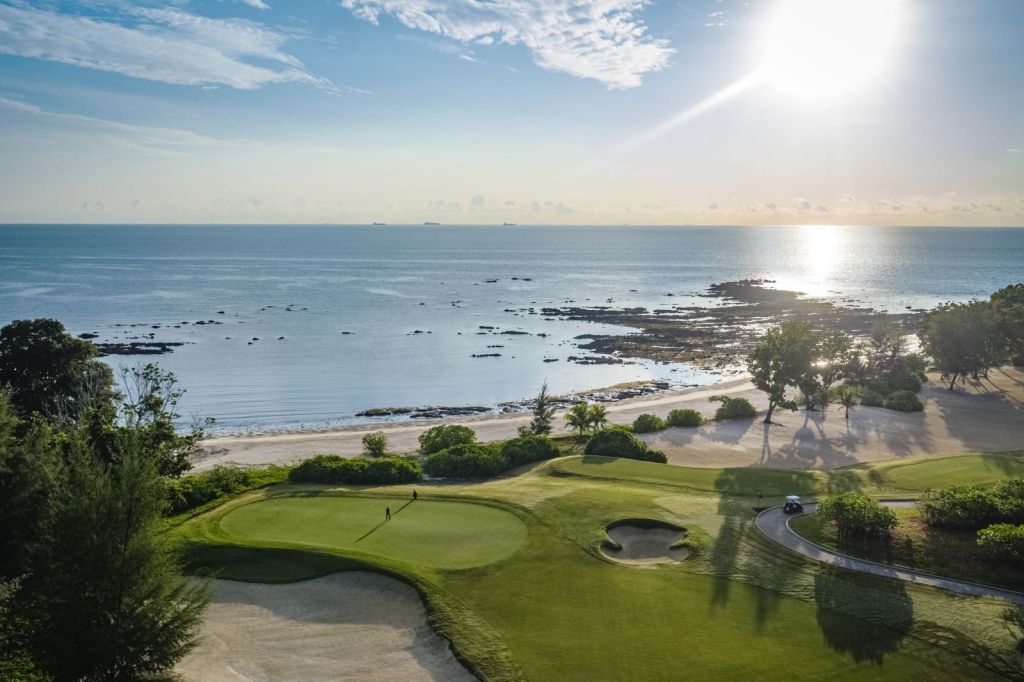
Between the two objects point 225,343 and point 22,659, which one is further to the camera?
point 225,343

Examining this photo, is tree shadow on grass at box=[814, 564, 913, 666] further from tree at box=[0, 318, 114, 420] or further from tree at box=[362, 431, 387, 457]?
tree at box=[0, 318, 114, 420]

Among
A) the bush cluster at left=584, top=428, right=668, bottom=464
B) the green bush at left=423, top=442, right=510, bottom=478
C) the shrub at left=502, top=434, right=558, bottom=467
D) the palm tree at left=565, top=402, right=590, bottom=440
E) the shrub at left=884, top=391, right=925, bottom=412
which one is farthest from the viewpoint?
the shrub at left=884, top=391, right=925, bottom=412

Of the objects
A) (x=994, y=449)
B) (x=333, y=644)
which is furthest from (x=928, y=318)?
(x=333, y=644)

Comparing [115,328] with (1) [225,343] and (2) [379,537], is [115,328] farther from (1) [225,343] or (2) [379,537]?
(2) [379,537]

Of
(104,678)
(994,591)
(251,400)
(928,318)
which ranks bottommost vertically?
(251,400)

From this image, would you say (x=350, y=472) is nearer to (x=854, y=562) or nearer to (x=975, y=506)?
(x=854, y=562)

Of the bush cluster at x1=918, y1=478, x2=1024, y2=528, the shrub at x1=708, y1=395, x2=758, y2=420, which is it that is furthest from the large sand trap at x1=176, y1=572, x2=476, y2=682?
the shrub at x1=708, y1=395, x2=758, y2=420
